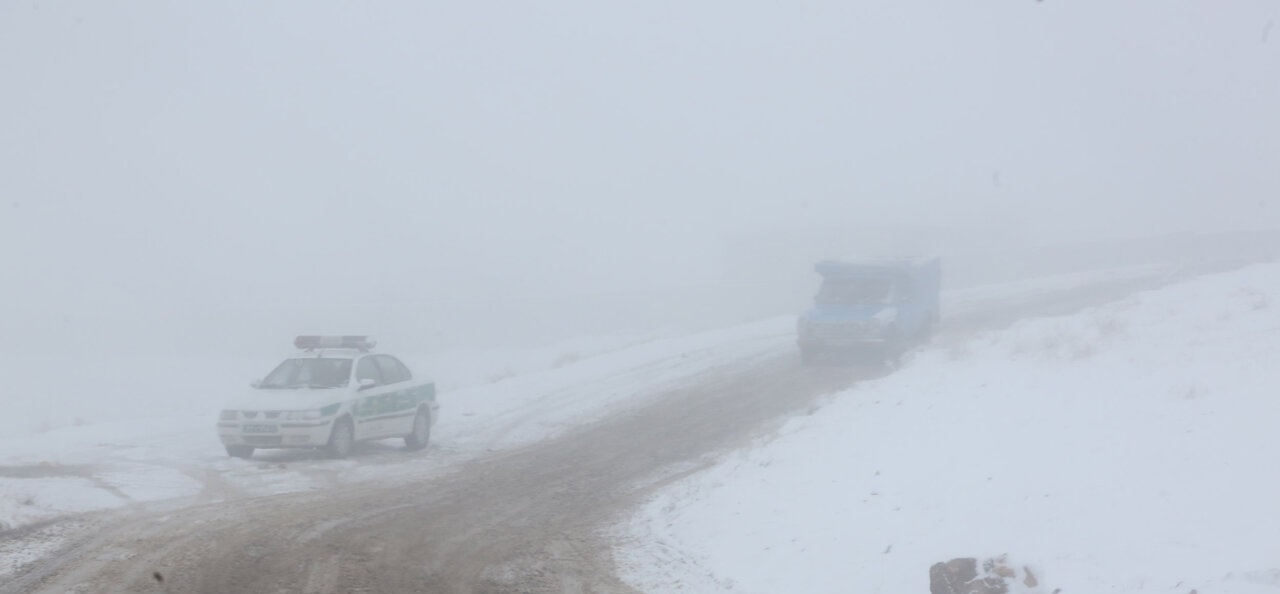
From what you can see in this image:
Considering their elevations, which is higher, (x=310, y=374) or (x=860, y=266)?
(x=860, y=266)

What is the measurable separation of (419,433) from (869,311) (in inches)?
465

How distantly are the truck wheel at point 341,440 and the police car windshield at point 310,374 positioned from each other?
24.1 inches

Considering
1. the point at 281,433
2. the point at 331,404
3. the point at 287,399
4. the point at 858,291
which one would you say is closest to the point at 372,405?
the point at 331,404

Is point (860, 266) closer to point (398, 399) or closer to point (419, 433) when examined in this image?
point (419, 433)

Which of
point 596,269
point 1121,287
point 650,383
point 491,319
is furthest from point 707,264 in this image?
point 650,383

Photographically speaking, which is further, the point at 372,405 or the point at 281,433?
the point at 372,405

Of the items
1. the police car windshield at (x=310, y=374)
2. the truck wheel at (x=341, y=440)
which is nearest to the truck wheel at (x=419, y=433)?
the truck wheel at (x=341, y=440)

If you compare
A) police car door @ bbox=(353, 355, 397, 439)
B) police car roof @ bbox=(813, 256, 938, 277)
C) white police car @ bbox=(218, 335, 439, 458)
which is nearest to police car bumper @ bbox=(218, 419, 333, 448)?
white police car @ bbox=(218, 335, 439, 458)

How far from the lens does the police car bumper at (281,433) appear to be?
13.8 m

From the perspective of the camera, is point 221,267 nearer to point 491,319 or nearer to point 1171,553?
point 491,319

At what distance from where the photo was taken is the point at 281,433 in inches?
546

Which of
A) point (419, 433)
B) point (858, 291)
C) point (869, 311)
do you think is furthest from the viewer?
point (858, 291)

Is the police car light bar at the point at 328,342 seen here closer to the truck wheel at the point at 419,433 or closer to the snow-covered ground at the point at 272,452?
the truck wheel at the point at 419,433

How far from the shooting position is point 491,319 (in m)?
59.1
